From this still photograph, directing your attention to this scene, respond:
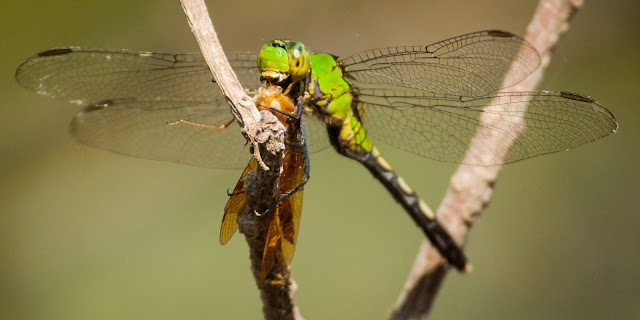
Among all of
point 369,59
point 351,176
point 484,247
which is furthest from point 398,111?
point 484,247

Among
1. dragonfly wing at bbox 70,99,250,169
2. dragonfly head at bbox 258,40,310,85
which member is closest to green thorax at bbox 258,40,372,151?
dragonfly head at bbox 258,40,310,85

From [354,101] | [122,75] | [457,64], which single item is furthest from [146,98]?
[457,64]

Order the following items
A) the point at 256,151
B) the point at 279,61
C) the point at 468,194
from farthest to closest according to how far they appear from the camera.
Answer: the point at 468,194
the point at 279,61
the point at 256,151

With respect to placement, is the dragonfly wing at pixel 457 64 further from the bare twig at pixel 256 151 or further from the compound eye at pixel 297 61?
the bare twig at pixel 256 151

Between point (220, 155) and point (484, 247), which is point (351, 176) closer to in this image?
point (484, 247)

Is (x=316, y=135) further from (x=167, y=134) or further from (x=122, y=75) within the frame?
(x=122, y=75)

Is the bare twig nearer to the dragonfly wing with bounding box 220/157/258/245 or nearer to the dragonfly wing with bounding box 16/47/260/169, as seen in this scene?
the dragonfly wing with bounding box 220/157/258/245
